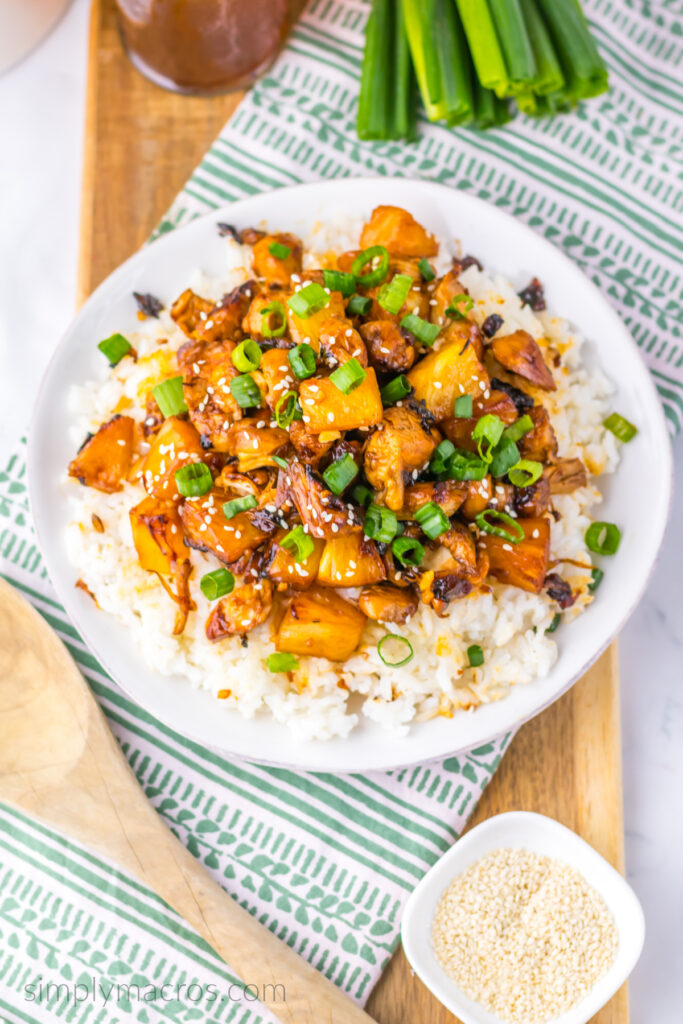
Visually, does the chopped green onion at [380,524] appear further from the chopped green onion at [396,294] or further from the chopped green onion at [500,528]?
the chopped green onion at [396,294]

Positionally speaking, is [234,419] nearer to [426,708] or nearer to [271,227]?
[271,227]

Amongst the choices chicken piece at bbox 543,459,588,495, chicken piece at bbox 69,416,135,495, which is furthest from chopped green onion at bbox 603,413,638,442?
chicken piece at bbox 69,416,135,495

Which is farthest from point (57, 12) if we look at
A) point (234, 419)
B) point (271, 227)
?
point (234, 419)

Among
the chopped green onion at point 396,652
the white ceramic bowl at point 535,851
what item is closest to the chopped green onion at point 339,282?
the chopped green onion at point 396,652

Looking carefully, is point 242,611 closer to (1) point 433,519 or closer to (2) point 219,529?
(2) point 219,529

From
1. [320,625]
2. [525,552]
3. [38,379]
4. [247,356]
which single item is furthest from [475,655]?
[38,379]

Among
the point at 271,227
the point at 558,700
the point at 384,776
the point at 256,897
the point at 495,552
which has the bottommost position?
the point at 256,897
